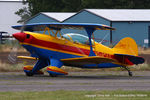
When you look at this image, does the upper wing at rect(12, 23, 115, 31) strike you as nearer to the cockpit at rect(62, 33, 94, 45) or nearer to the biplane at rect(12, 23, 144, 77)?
the biplane at rect(12, 23, 144, 77)

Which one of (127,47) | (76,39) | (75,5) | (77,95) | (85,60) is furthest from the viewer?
(75,5)

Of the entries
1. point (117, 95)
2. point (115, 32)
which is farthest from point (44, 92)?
point (115, 32)

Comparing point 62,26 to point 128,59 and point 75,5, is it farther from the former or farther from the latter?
point 75,5

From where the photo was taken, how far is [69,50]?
19.7m

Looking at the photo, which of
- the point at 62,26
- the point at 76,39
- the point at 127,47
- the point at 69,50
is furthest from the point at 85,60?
the point at 127,47

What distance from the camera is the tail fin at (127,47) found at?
2042 centimetres

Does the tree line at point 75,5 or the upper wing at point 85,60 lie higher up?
the tree line at point 75,5

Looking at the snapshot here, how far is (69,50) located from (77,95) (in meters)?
7.60

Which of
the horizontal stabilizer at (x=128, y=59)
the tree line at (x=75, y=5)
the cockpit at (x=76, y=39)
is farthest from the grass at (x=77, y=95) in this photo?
the tree line at (x=75, y=5)

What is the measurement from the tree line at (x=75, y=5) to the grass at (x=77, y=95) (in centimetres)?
5290

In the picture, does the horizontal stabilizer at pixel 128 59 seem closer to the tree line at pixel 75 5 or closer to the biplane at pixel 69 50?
the biplane at pixel 69 50

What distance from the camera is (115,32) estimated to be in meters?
45.2

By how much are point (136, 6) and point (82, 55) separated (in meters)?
48.1

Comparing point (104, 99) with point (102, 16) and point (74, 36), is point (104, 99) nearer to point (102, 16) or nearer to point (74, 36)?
point (74, 36)
